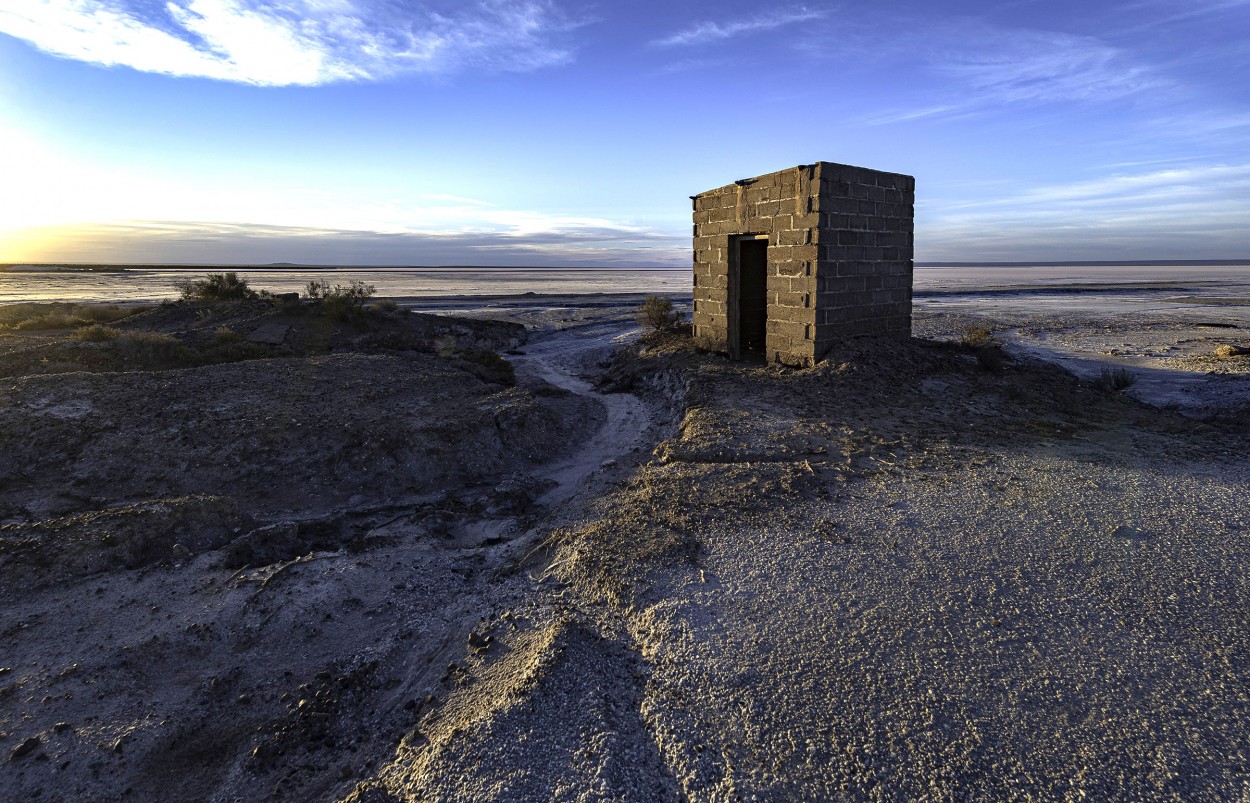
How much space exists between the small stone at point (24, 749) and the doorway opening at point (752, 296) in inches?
475

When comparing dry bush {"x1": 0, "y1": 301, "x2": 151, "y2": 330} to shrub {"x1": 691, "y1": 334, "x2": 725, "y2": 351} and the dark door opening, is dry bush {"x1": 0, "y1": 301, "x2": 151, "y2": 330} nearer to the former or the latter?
shrub {"x1": 691, "y1": 334, "x2": 725, "y2": 351}

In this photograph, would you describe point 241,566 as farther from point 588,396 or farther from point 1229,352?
point 1229,352

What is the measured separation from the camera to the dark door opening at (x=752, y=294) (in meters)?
14.0

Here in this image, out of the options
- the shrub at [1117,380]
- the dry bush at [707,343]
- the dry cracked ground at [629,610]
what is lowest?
the dry cracked ground at [629,610]

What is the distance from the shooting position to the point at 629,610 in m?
4.38

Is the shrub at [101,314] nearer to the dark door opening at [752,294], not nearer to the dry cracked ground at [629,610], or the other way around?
the dry cracked ground at [629,610]

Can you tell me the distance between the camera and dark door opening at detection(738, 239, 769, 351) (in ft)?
46.0

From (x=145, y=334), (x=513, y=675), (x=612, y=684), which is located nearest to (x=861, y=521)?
(x=612, y=684)

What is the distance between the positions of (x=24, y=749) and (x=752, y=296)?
13070 mm

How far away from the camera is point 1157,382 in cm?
1141

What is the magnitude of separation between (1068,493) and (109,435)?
1063 centimetres

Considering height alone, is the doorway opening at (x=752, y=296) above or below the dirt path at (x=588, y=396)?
above

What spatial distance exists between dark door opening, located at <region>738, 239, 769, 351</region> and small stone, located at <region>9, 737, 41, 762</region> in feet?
39.9

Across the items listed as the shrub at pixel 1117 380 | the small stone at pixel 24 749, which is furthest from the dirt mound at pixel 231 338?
the shrub at pixel 1117 380
